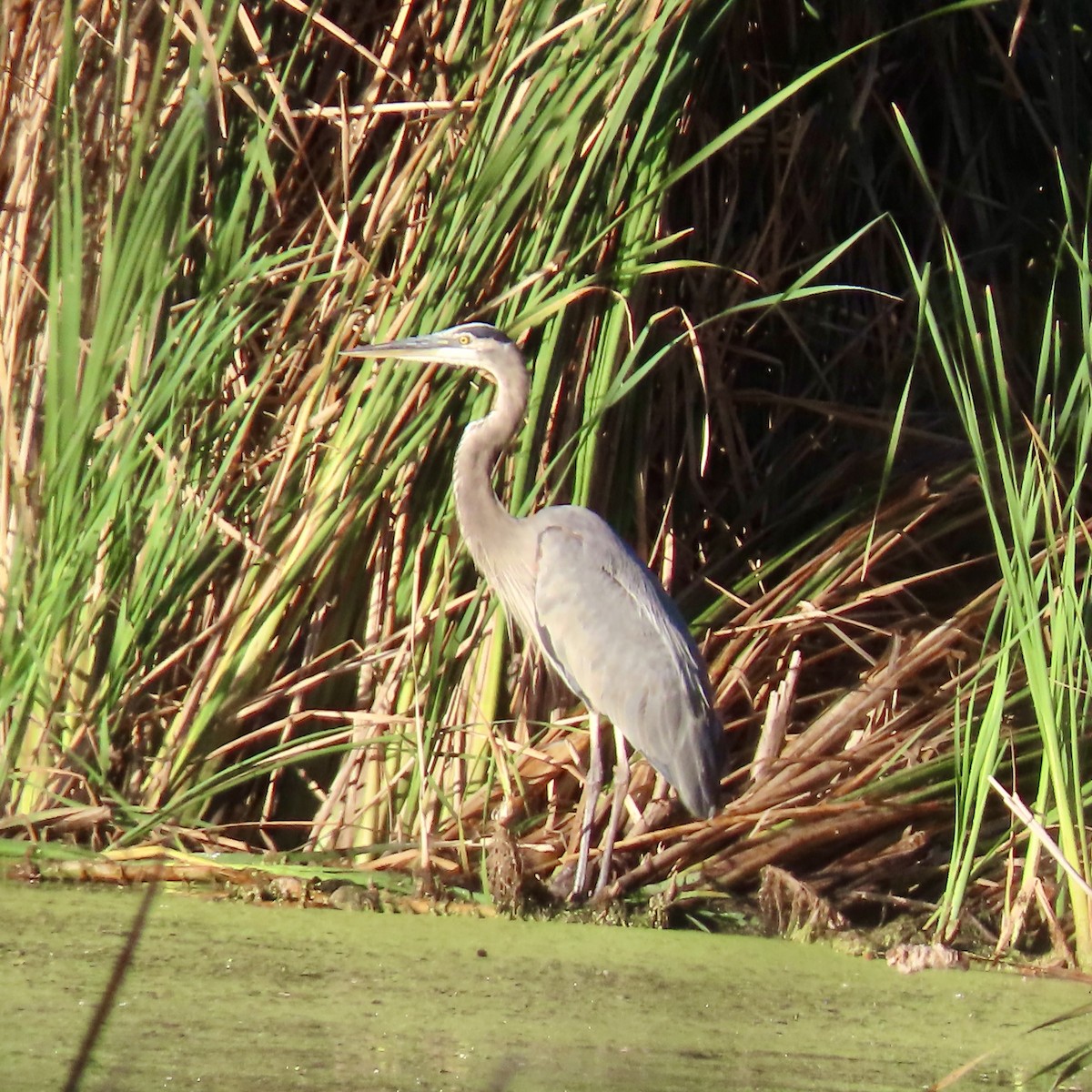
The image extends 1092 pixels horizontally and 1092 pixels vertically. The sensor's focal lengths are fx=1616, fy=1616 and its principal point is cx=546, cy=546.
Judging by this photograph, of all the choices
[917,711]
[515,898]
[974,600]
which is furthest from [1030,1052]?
[974,600]

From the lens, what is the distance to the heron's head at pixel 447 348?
287 centimetres

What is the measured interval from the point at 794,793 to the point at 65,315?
198 cm

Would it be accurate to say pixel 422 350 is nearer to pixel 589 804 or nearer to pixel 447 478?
pixel 447 478

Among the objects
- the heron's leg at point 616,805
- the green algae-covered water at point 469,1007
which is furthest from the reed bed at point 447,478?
the green algae-covered water at point 469,1007

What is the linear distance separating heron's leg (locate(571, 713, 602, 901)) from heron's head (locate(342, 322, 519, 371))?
780 mm

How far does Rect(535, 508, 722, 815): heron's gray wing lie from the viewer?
124 inches

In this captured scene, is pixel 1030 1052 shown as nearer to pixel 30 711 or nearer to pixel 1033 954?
pixel 1033 954

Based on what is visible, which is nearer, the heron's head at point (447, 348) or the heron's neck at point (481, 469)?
the heron's head at point (447, 348)

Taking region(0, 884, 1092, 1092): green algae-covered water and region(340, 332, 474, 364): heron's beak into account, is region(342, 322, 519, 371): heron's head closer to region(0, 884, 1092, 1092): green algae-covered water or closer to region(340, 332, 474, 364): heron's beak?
region(340, 332, 474, 364): heron's beak

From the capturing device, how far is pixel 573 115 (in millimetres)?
2775

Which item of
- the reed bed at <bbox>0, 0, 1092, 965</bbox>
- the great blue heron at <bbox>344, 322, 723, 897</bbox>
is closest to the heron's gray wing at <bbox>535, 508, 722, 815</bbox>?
the great blue heron at <bbox>344, 322, 723, 897</bbox>

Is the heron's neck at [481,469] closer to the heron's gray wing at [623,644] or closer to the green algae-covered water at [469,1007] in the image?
the heron's gray wing at [623,644]

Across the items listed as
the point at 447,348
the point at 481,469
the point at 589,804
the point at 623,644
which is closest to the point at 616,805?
the point at 589,804

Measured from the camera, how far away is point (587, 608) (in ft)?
11.0
